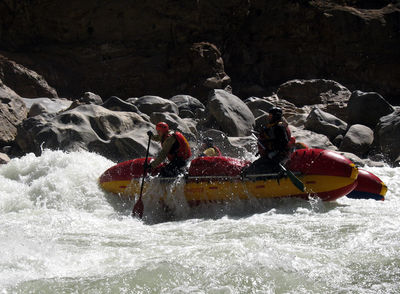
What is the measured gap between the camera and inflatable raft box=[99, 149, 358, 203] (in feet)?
19.4

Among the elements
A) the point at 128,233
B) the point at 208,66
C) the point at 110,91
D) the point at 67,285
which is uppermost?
the point at 67,285

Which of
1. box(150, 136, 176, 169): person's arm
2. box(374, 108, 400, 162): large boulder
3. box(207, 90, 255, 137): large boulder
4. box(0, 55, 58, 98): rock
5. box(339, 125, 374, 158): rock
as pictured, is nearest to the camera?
box(150, 136, 176, 169): person's arm

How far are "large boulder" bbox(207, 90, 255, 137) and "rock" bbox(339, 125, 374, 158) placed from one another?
2200 mm

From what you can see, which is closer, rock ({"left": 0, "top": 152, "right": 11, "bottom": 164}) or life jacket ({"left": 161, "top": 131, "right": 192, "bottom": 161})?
life jacket ({"left": 161, "top": 131, "right": 192, "bottom": 161})

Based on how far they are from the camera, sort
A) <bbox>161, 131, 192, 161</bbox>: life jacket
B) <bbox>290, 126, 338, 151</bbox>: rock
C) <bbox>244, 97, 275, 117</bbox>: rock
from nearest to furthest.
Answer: <bbox>161, 131, 192, 161</bbox>: life jacket → <bbox>290, 126, 338, 151</bbox>: rock → <bbox>244, 97, 275, 117</bbox>: rock

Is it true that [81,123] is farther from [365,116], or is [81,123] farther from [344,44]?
[344,44]

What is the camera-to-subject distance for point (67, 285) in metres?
3.35

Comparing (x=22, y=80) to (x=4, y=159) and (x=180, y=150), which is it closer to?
(x=4, y=159)

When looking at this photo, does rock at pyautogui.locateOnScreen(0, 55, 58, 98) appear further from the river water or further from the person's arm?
the person's arm

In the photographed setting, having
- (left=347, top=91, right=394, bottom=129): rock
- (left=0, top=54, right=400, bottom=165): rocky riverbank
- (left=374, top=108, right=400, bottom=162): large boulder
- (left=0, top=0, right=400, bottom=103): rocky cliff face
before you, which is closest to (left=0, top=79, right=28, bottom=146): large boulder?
(left=0, top=54, right=400, bottom=165): rocky riverbank

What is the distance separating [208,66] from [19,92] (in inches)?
247

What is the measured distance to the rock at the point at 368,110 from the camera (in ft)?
37.2

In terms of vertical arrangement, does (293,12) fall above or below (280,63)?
above

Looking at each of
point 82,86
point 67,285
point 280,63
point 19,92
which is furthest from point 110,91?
point 67,285
